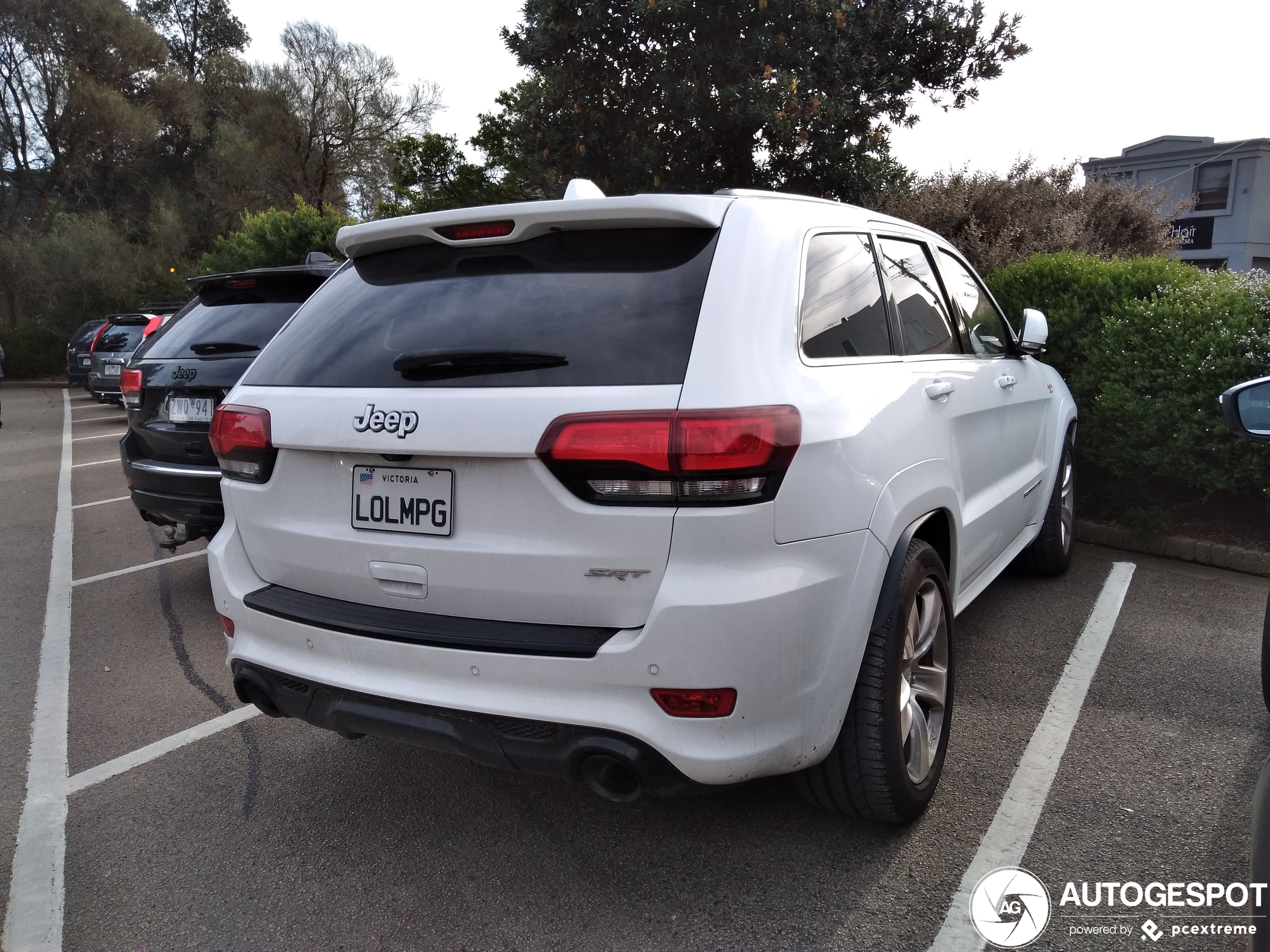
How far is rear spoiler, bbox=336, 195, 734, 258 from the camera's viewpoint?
244cm

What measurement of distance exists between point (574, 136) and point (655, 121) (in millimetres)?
975

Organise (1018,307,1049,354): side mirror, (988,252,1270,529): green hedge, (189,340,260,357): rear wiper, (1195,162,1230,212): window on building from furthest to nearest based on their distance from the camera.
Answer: (1195,162,1230,212): window on building
(988,252,1270,529): green hedge
(189,340,260,357): rear wiper
(1018,307,1049,354): side mirror

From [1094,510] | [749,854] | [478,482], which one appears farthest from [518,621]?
[1094,510]

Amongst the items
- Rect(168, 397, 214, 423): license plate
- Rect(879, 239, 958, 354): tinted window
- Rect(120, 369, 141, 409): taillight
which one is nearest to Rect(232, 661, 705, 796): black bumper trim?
Rect(879, 239, 958, 354): tinted window

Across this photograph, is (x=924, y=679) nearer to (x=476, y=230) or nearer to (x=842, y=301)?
(x=842, y=301)

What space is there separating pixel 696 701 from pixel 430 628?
716mm

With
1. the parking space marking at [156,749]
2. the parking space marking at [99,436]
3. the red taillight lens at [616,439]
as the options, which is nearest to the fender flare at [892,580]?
the red taillight lens at [616,439]

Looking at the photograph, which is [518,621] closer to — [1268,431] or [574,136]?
[1268,431]

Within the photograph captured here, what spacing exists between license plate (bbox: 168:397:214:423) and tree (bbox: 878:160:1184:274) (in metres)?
6.86

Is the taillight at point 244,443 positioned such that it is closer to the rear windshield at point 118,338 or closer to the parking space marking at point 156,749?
the parking space marking at point 156,749

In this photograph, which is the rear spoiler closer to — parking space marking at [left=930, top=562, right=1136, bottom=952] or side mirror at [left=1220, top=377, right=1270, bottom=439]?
side mirror at [left=1220, top=377, right=1270, bottom=439]

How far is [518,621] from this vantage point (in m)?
2.36

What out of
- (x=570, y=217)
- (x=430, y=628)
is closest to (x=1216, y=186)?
(x=570, y=217)

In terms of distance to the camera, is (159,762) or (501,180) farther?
(501,180)
